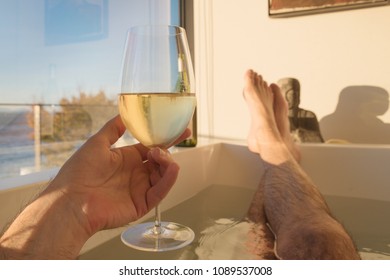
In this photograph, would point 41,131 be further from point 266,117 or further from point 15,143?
point 266,117

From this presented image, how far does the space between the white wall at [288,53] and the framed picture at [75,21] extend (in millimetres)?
780

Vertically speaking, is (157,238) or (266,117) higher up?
(266,117)

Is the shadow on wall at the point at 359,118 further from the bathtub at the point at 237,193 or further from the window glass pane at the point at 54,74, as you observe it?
the window glass pane at the point at 54,74

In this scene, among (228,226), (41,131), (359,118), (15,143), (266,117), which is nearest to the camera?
(228,226)

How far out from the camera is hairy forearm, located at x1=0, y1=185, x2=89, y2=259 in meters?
0.43

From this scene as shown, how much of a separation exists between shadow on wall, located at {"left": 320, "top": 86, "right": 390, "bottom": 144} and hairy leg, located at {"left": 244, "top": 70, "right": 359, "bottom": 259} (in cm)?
39

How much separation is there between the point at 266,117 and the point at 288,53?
1.97 ft

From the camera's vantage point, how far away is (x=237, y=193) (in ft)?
3.32

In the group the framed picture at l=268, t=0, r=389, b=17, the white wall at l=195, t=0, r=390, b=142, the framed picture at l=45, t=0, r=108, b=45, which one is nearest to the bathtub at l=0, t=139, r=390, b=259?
the framed picture at l=45, t=0, r=108, b=45

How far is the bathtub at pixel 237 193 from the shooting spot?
0.60 m

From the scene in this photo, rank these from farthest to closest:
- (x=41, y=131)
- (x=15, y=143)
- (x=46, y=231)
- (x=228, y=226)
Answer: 1. (x=41, y=131)
2. (x=15, y=143)
3. (x=228, y=226)
4. (x=46, y=231)

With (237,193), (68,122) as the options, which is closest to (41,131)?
(68,122)

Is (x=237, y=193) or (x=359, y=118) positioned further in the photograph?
(x=359, y=118)
